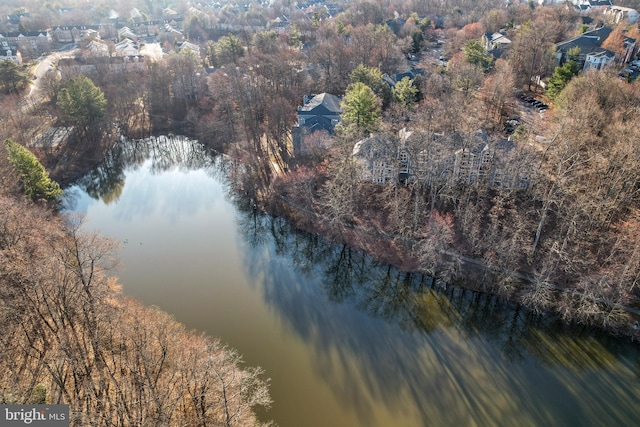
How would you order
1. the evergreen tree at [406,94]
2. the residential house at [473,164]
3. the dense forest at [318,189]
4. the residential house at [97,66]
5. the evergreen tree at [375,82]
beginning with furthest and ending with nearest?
the residential house at [97,66]
the evergreen tree at [375,82]
the evergreen tree at [406,94]
the residential house at [473,164]
the dense forest at [318,189]

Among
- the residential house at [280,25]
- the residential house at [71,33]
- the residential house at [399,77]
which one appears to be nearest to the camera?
the residential house at [399,77]

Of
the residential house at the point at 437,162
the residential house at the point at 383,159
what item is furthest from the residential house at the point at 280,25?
the residential house at the point at 437,162

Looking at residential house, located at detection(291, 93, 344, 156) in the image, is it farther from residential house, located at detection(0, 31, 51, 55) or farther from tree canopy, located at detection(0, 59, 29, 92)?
residential house, located at detection(0, 31, 51, 55)

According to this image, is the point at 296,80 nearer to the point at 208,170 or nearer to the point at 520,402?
the point at 208,170

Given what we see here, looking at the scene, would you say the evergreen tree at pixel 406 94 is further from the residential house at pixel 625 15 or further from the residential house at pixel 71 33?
the residential house at pixel 71 33

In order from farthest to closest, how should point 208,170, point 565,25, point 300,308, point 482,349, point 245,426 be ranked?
point 565,25
point 208,170
point 300,308
point 482,349
point 245,426

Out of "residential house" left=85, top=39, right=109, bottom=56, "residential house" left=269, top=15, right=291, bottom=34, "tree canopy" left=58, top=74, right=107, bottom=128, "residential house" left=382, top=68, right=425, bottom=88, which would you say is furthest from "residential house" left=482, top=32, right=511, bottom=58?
"residential house" left=85, top=39, right=109, bottom=56

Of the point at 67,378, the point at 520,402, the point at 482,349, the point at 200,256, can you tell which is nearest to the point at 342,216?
the point at 200,256
